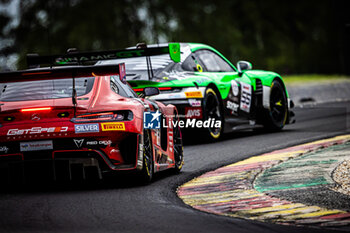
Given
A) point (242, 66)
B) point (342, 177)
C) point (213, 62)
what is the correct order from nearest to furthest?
point (342, 177)
point (213, 62)
point (242, 66)

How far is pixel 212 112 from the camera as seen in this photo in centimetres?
1209

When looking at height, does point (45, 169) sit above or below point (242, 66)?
below

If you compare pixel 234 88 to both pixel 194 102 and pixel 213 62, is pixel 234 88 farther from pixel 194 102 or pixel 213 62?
pixel 194 102

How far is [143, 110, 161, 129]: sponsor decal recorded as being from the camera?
7457 millimetres

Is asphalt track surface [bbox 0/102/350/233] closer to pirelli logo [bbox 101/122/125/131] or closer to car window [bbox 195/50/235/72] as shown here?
pirelli logo [bbox 101/122/125/131]

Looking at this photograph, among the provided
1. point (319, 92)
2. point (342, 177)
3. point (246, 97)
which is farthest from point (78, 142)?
point (319, 92)

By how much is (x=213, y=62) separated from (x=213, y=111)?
108cm

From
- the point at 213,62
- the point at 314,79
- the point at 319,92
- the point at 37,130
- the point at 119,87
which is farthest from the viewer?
the point at 314,79

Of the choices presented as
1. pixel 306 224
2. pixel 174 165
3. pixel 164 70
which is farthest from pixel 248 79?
pixel 306 224

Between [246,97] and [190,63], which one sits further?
[246,97]

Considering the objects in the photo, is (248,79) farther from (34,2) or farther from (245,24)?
(245,24)

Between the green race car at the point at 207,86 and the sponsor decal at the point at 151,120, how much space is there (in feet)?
7.14

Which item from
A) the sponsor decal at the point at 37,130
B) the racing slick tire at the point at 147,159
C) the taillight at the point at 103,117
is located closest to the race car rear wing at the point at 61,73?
the taillight at the point at 103,117

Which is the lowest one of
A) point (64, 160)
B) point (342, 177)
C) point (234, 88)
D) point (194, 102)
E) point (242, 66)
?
point (342, 177)
